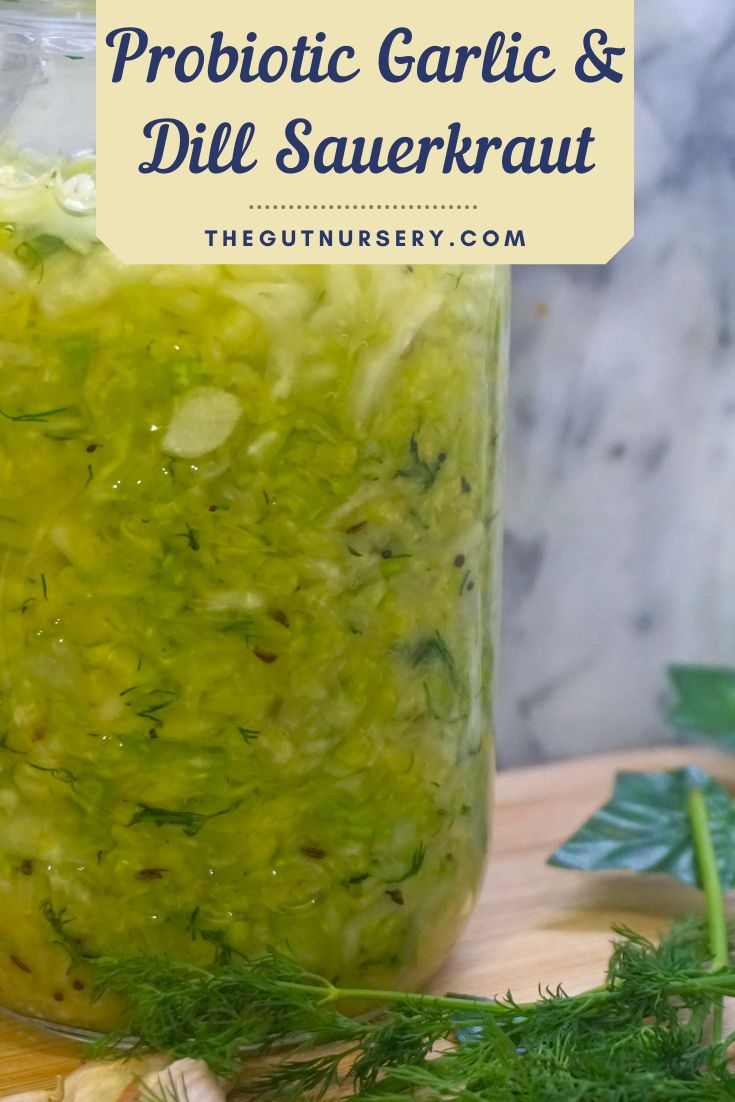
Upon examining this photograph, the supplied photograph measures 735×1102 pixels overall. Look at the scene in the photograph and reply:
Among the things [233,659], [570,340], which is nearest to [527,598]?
[570,340]

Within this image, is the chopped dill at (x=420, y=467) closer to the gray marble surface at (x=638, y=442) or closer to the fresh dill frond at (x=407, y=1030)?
the fresh dill frond at (x=407, y=1030)

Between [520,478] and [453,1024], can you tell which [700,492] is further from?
[453,1024]

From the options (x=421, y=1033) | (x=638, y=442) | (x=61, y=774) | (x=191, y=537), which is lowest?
(x=421, y=1033)

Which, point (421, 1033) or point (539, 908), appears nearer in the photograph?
point (421, 1033)

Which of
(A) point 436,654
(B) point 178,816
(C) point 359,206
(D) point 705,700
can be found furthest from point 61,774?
(D) point 705,700

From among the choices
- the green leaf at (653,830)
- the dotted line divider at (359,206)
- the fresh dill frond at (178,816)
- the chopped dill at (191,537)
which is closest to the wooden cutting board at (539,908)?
the green leaf at (653,830)

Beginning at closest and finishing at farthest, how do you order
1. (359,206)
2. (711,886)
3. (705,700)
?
(359,206) < (711,886) < (705,700)

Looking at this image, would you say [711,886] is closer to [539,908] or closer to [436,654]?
[539,908]
